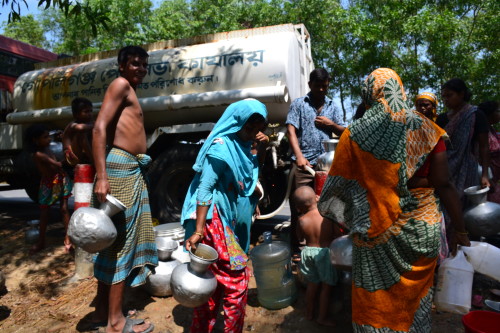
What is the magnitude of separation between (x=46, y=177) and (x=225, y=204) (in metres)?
3.26

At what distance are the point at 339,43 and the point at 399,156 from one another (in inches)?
462

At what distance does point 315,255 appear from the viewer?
101 inches

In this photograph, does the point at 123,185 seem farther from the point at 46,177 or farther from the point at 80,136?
the point at 46,177

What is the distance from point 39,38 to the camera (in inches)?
895

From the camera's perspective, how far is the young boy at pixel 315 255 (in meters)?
2.51

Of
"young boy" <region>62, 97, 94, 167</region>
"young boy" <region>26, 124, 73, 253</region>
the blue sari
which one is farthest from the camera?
"young boy" <region>26, 124, 73, 253</region>

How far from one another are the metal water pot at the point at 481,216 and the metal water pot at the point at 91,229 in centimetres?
276

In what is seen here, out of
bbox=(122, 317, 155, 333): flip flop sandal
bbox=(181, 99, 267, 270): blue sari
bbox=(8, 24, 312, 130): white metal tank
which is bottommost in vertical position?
bbox=(122, 317, 155, 333): flip flop sandal

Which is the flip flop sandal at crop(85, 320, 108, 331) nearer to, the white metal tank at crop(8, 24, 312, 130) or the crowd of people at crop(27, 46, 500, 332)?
the crowd of people at crop(27, 46, 500, 332)

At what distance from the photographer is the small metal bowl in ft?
10.1

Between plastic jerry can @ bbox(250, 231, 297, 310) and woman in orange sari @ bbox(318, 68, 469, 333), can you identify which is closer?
woman in orange sari @ bbox(318, 68, 469, 333)

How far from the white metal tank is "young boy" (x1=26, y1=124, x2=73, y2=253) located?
708 mm

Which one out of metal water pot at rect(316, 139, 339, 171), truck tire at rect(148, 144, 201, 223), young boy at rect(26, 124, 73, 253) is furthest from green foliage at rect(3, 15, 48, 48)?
metal water pot at rect(316, 139, 339, 171)

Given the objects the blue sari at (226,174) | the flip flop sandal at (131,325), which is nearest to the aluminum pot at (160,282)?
the flip flop sandal at (131,325)
